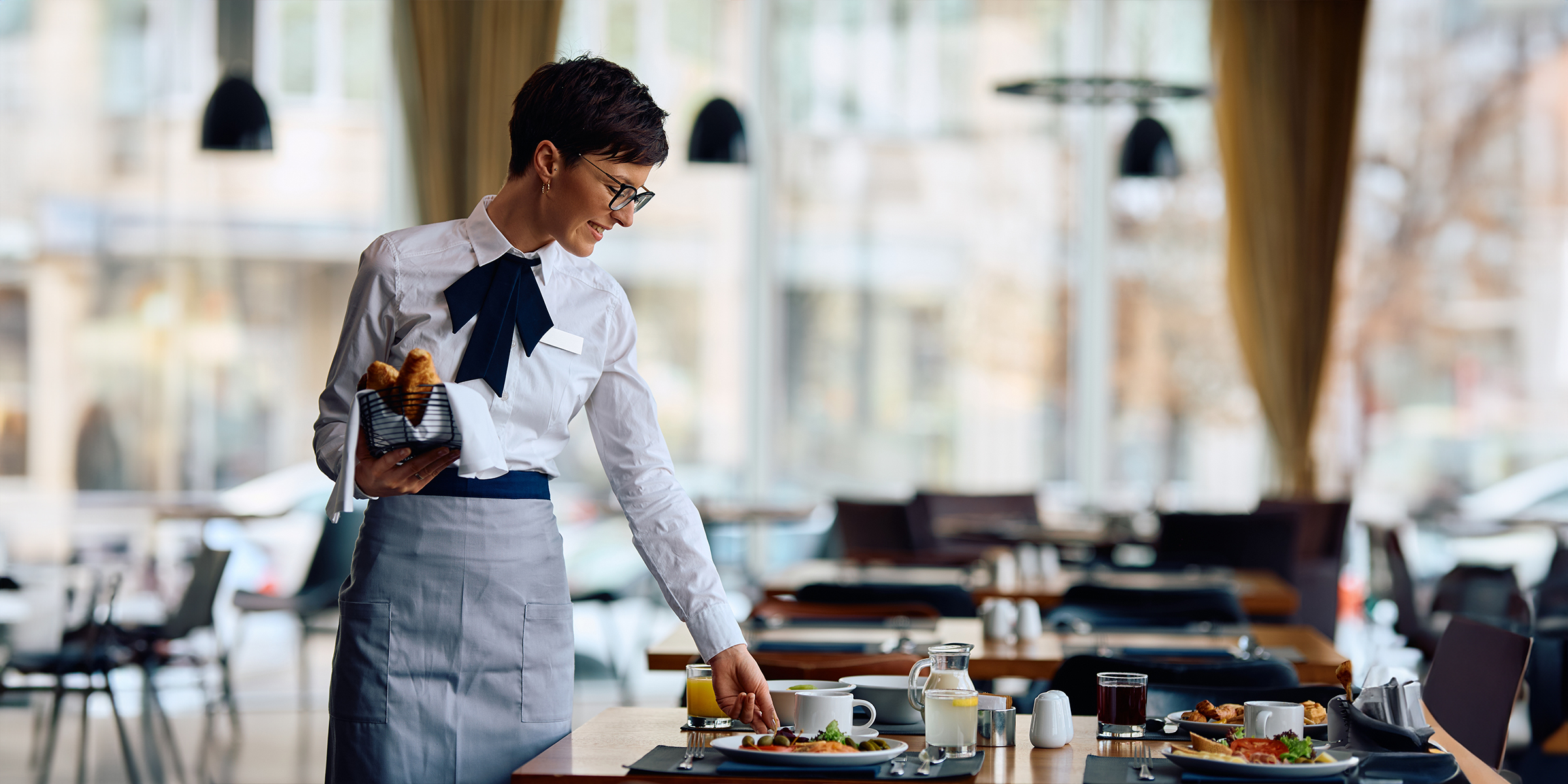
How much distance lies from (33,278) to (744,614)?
370cm

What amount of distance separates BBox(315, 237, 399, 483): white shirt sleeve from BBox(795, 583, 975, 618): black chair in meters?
2.26

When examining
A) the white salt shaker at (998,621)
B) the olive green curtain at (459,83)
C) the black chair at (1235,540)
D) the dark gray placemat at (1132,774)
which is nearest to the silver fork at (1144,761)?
the dark gray placemat at (1132,774)

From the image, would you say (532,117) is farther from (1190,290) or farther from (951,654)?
(1190,290)

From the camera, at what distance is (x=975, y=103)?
8094mm

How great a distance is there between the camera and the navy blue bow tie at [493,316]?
1.99m

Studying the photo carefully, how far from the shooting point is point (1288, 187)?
7914 mm

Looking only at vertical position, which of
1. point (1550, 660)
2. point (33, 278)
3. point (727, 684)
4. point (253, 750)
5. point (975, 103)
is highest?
point (975, 103)

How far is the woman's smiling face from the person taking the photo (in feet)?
6.60

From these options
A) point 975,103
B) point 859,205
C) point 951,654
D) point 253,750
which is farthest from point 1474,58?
point 951,654

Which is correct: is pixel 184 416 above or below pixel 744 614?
above

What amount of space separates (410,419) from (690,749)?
1.82ft

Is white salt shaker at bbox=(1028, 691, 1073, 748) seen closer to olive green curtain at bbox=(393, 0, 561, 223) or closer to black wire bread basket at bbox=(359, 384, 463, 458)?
black wire bread basket at bbox=(359, 384, 463, 458)

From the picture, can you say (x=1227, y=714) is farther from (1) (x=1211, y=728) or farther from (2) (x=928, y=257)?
(2) (x=928, y=257)

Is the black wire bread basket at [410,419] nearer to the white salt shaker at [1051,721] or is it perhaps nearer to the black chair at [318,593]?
the white salt shaker at [1051,721]
